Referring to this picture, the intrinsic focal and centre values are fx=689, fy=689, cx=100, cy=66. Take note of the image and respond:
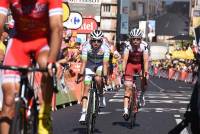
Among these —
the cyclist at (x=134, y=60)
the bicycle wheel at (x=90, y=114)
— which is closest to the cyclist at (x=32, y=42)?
the bicycle wheel at (x=90, y=114)

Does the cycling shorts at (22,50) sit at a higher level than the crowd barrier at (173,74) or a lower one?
higher

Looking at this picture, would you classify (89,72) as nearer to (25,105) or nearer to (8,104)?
(8,104)

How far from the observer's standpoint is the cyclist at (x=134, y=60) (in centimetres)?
1402

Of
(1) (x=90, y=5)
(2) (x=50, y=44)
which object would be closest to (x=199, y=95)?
(2) (x=50, y=44)

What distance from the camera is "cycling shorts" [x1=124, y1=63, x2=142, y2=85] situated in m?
14.4

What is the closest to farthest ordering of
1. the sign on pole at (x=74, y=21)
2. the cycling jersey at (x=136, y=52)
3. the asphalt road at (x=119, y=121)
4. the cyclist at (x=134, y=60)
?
the asphalt road at (x=119, y=121) < the cyclist at (x=134, y=60) < the cycling jersey at (x=136, y=52) < the sign on pole at (x=74, y=21)

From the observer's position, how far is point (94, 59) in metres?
12.5

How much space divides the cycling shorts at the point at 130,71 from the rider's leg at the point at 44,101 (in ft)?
24.7

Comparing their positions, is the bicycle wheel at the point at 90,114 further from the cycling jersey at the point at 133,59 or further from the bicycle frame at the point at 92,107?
the cycling jersey at the point at 133,59

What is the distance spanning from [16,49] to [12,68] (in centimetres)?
65

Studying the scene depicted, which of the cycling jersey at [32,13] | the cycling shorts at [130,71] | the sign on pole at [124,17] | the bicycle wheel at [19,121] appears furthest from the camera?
the sign on pole at [124,17]

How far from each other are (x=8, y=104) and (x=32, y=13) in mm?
913

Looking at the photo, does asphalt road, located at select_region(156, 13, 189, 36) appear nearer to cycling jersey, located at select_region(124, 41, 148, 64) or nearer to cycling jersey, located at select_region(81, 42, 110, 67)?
cycling jersey, located at select_region(124, 41, 148, 64)

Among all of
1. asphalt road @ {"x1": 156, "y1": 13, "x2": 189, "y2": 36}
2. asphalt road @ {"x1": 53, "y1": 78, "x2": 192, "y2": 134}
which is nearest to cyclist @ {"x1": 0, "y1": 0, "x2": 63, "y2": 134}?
asphalt road @ {"x1": 53, "y1": 78, "x2": 192, "y2": 134}
